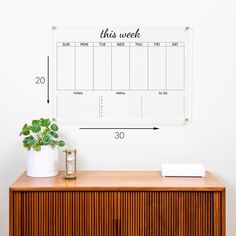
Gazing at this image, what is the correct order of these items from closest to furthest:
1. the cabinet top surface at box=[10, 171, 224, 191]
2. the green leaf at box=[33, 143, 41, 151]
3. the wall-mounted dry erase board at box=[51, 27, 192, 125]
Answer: the cabinet top surface at box=[10, 171, 224, 191]
the green leaf at box=[33, 143, 41, 151]
the wall-mounted dry erase board at box=[51, 27, 192, 125]

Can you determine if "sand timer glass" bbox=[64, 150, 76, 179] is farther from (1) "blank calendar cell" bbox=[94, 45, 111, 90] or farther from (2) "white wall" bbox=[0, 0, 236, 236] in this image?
(1) "blank calendar cell" bbox=[94, 45, 111, 90]

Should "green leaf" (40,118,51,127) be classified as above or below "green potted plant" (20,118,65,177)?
above

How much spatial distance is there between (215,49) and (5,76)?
3.83ft

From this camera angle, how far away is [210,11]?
2217mm

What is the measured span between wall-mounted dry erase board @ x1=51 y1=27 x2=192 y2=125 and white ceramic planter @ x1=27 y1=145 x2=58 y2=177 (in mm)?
263

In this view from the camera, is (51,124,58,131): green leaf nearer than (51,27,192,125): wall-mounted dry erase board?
Yes

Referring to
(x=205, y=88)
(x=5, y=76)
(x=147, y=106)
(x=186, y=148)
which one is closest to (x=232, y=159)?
(x=186, y=148)

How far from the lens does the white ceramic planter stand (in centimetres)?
202

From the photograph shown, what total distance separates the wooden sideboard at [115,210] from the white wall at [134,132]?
42cm

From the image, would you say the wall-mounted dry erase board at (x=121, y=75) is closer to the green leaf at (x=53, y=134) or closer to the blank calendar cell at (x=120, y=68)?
the blank calendar cell at (x=120, y=68)

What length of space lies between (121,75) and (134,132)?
0.32 meters

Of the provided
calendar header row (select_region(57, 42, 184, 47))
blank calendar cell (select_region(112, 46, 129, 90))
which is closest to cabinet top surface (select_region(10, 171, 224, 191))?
blank calendar cell (select_region(112, 46, 129, 90))

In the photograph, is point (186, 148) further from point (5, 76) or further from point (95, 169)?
point (5, 76)

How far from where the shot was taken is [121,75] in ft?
7.31
